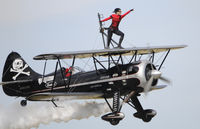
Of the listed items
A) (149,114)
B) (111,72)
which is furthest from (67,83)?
(149,114)

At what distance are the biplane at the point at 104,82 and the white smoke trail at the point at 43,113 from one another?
1.11 metres

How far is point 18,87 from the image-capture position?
27.1m

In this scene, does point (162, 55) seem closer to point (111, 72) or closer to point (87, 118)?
Answer: point (111, 72)

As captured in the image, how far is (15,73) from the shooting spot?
1088 inches

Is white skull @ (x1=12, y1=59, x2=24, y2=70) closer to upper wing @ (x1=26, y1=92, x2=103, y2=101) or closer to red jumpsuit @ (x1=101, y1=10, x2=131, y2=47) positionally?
upper wing @ (x1=26, y1=92, x2=103, y2=101)

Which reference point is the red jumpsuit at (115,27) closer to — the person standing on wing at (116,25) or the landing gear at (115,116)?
the person standing on wing at (116,25)

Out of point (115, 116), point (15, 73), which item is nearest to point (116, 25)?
point (115, 116)

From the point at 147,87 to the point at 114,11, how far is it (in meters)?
4.31

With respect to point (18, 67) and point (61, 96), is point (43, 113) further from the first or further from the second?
point (61, 96)

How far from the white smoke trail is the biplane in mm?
1108

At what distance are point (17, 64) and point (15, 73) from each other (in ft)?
1.78

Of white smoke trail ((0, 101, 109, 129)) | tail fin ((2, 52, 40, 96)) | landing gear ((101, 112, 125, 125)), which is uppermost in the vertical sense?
tail fin ((2, 52, 40, 96))

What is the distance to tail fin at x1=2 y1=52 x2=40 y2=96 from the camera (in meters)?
27.2

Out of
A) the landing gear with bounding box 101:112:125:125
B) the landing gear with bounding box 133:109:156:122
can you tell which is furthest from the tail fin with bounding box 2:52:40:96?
the landing gear with bounding box 133:109:156:122
